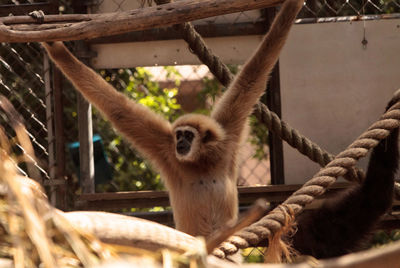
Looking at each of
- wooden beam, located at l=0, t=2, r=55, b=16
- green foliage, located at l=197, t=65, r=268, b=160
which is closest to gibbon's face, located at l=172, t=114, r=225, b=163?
wooden beam, located at l=0, t=2, r=55, b=16

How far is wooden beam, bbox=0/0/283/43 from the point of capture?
442 cm

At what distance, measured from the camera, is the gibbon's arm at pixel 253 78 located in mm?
5215

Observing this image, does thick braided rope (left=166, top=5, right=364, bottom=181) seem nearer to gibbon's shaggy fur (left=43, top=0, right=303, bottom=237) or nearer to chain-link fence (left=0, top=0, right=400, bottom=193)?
gibbon's shaggy fur (left=43, top=0, right=303, bottom=237)

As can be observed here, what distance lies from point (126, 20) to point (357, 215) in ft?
8.54

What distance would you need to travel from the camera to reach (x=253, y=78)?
18.0 ft

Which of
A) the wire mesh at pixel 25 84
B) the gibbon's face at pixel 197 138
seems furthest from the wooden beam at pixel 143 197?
the wire mesh at pixel 25 84

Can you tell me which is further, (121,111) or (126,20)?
(121,111)

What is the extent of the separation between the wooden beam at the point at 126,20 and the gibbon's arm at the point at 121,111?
0.78 metres

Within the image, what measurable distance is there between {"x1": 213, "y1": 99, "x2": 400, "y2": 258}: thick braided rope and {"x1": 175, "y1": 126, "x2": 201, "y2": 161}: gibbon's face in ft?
4.60

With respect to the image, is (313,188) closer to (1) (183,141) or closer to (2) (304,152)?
(2) (304,152)

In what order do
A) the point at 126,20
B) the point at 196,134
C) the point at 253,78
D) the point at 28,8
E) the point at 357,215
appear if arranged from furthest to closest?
the point at 28,8 → the point at 196,134 → the point at 253,78 → the point at 357,215 → the point at 126,20

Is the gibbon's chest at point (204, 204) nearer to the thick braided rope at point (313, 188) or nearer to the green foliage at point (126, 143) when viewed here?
the thick braided rope at point (313, 188)

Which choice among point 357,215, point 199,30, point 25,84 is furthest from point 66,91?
point 357,215

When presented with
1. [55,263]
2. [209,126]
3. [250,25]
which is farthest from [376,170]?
[55,263]
